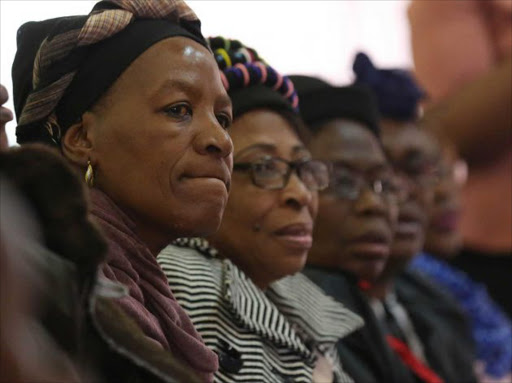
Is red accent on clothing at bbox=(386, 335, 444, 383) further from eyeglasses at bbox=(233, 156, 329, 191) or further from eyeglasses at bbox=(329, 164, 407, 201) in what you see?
eyeglasses at bbox=(233, 156, 329, 191)

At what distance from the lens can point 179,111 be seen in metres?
1.39

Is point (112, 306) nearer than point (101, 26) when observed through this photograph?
Yes

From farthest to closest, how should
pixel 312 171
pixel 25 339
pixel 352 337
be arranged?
pixel 352 337 → pixel 312 171 → pixel 25 339

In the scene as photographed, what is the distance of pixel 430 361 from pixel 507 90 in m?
0.93

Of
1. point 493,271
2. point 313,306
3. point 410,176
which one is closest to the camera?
point 313,306

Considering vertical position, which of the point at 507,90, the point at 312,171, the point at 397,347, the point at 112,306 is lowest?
the point at 397,347

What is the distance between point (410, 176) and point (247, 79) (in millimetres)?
1037

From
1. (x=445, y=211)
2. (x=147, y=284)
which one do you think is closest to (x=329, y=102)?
(x=445, y=211)

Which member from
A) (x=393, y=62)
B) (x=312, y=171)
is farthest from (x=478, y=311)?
(x=393, y=62)

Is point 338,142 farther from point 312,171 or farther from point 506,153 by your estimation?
point 506,153

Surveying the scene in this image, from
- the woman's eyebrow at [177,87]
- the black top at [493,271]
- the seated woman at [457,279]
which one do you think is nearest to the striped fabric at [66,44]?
the woman's eyebrow at [177,87]

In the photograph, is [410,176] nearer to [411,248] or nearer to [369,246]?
[411,248]

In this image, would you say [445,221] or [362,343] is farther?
[445,221]

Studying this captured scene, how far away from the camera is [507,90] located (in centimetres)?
307
